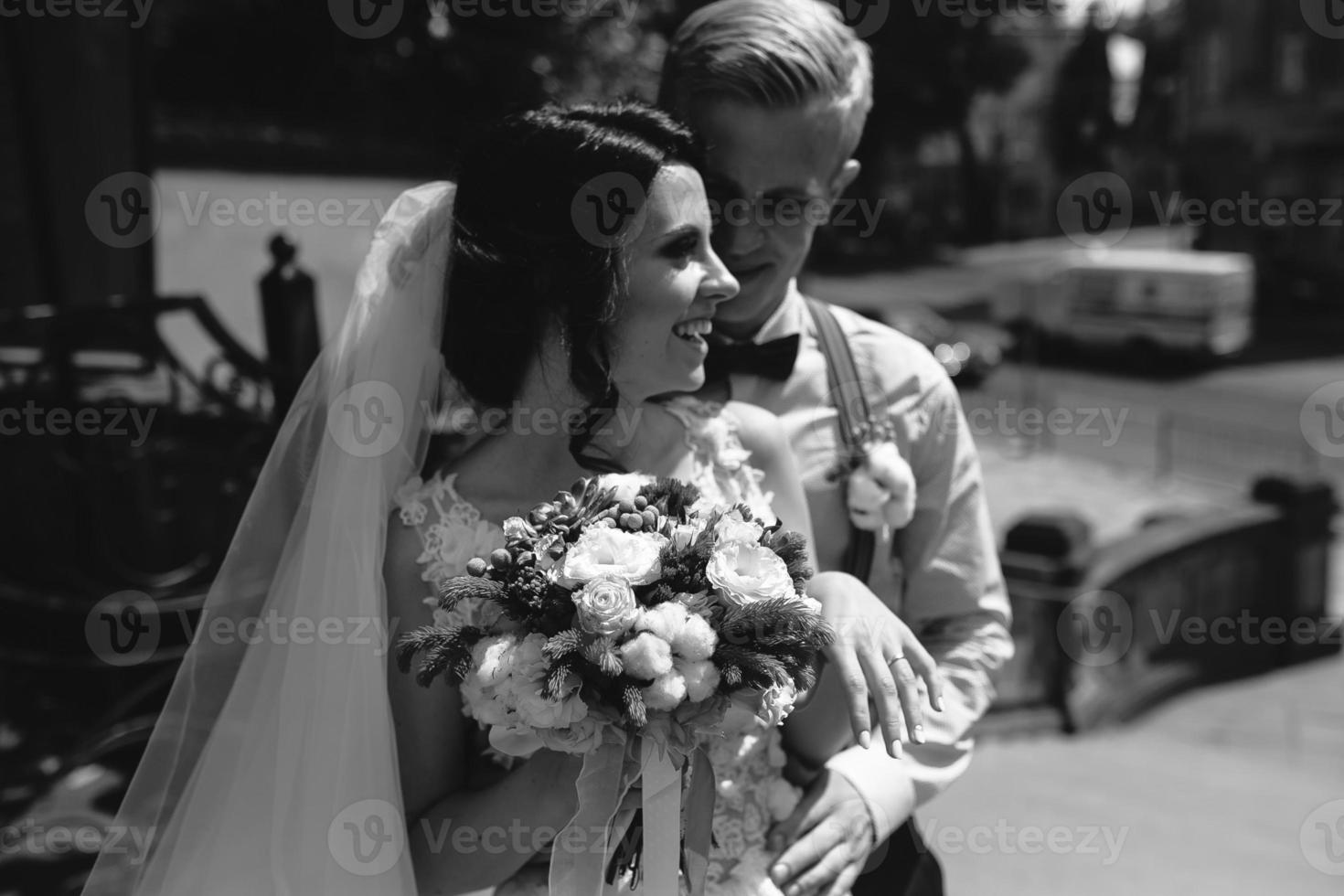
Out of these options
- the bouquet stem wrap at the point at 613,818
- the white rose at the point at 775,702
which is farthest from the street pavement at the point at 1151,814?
the white rose at the point at 775,702

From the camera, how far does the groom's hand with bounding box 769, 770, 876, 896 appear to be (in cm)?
204

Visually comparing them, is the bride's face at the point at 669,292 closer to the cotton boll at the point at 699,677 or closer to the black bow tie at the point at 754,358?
the black bow tie at the point at 754,358

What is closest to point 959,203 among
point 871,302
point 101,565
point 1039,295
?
point 871,302

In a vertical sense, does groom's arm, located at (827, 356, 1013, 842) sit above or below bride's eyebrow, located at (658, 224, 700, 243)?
below

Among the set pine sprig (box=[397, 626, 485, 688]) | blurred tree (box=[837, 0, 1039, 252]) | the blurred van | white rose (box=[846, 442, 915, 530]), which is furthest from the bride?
the blurred van

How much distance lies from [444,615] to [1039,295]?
2531cm

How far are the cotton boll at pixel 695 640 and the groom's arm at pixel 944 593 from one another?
0.62m

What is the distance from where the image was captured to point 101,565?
543cm

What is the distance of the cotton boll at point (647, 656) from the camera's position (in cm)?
162

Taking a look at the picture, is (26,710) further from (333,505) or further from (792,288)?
(792,288)

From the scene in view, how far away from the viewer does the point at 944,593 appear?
93.1 inches

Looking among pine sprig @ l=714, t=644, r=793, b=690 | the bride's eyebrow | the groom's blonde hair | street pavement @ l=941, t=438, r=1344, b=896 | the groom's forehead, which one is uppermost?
the groom's blonde hair

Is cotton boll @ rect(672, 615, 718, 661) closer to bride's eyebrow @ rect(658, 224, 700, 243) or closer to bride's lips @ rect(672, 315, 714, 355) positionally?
bride's lips @ rect(672, 315, 714, 355)

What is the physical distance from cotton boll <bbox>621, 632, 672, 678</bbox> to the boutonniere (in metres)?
0.77
